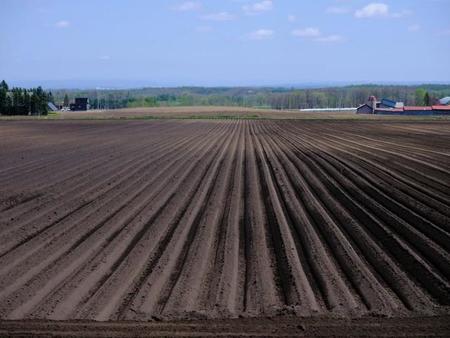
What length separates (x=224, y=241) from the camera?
10680 millimetres

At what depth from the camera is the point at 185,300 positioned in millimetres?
7719

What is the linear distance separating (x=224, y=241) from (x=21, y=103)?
86.1m

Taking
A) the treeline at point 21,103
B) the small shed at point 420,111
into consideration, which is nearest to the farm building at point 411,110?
the small shed at point 420,111

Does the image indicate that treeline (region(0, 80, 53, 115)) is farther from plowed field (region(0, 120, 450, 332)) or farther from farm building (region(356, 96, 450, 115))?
plowed field (region(0, 120, 450, 332))

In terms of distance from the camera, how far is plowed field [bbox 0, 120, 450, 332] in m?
7.68

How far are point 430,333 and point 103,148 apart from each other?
2401 centimetres

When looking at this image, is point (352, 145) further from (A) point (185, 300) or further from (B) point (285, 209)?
(A) point (185, 300)

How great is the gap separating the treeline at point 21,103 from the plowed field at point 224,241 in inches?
2807

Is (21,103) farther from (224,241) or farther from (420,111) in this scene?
(224,241)

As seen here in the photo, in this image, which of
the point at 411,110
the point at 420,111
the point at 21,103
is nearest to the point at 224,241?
the point at 21,103

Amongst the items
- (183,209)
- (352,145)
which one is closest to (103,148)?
(352,145)

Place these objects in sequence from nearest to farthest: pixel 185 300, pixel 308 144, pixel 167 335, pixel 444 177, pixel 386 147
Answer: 1. pixel 167 335
2. pixel 185 300
3. pixel 444 177
4. pixel 386 147
5. pixel 308 144

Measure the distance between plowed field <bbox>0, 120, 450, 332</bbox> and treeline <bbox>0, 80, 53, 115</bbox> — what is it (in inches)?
2807

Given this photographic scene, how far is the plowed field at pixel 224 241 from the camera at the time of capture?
25.2ft
